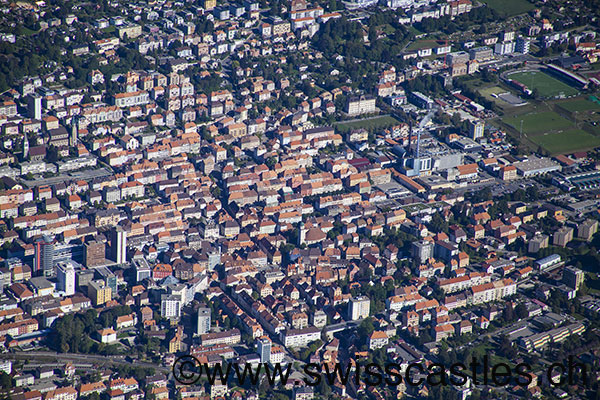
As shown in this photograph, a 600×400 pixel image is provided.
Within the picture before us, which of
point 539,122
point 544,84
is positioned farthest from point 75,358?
point 544,84

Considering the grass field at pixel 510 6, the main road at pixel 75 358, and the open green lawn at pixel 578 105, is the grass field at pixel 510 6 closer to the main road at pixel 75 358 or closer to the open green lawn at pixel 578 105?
the open green lawn at pixel 578 105

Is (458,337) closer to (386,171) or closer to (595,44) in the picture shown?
(386,171)

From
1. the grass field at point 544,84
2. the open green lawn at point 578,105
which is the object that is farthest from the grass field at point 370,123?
the open green lawn at point 578,105

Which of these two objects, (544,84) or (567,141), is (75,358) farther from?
(544,84)

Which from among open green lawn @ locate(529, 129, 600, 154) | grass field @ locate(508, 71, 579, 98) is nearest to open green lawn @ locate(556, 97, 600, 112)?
grass field @ locate(508, 71, 579, 98)

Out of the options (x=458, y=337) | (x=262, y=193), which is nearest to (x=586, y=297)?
(x=458, y=337)

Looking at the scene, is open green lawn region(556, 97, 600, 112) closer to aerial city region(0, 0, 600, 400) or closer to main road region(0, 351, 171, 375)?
aerial city region(0, 0, 600, 400)
